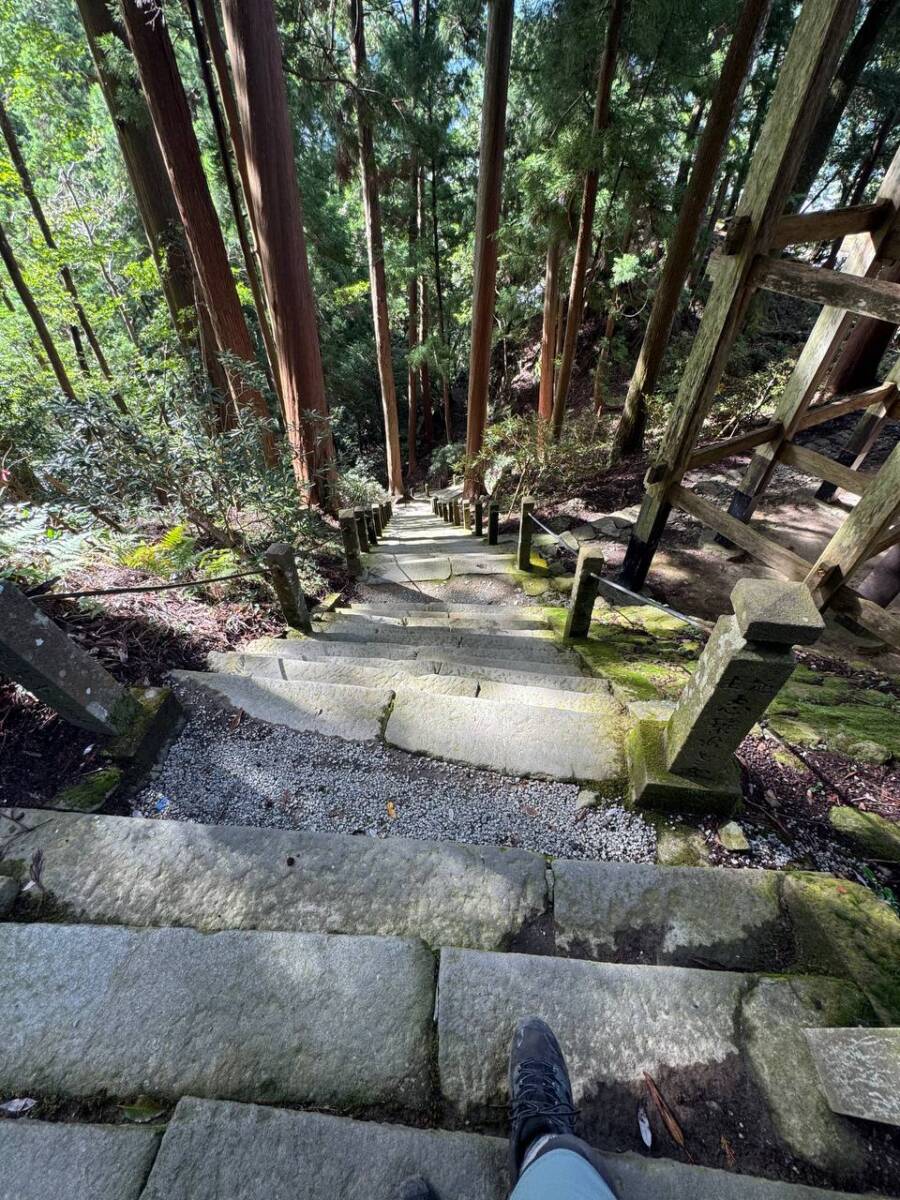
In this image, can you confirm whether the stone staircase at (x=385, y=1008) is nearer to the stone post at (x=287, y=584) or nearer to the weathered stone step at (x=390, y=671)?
the weathered stone step at (x=390, y=671)

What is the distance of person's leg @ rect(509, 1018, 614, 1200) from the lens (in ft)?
3.49

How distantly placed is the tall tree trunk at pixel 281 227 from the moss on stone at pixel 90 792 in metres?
4.10

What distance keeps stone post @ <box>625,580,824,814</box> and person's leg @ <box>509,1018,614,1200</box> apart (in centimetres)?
98

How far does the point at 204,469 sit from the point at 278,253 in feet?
11.0

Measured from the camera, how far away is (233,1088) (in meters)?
1.15

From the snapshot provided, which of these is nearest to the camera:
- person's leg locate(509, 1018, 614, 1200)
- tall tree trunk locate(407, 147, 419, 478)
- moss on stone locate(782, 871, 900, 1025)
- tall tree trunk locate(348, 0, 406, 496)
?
person's leg locate(509, 1018, 614, 1200)

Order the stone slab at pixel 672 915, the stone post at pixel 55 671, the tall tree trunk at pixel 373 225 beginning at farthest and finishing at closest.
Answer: the tall tree trunk at pixel 373 225, the stone post at pixel 55 671, the stone slab at pixel 672 915

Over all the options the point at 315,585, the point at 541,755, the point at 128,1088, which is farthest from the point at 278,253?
the point at 128,1088

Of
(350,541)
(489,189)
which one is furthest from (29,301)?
(350,541)

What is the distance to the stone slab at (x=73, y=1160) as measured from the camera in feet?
3.15

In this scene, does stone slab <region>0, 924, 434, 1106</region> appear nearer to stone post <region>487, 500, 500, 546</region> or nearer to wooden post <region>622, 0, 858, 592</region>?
wooden post <region>622, 0, 858, 592</region>

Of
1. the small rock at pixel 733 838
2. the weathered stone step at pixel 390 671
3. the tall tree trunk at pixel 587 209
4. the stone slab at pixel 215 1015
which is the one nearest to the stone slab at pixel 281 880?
the stone slab at pixel 215 1015

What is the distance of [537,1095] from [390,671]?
211cm

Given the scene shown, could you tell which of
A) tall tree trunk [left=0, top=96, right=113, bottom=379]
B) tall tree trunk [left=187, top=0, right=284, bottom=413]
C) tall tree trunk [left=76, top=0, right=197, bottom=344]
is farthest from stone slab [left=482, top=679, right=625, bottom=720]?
tall tree trunk [left=0, top=96, right=113, bottom=379]
